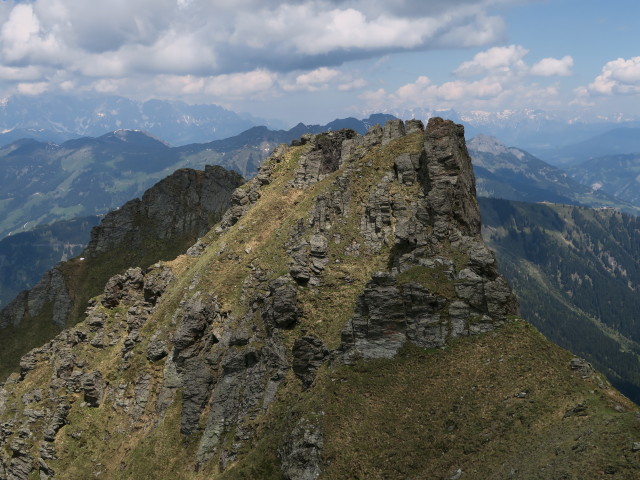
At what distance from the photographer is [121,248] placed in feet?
505

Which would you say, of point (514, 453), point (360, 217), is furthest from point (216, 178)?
point (514, 453)

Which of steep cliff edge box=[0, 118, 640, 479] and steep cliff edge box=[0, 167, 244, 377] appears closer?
steep cliff edge box=[0, 118, 640, 479]

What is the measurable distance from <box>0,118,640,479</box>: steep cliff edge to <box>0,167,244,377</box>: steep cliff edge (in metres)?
48.8

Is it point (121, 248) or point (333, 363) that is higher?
point (333, 363)

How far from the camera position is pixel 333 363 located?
159 feet

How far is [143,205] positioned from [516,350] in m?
146

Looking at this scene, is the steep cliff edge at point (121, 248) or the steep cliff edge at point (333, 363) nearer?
the steep cliff edge at point (333, 363)

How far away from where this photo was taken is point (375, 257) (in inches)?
2611

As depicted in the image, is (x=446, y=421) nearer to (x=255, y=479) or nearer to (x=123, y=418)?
(x=255, y=479)

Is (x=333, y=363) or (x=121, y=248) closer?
(x=333, y=363)

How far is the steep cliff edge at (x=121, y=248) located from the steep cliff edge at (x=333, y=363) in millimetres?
48763

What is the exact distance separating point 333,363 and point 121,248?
12598 cm

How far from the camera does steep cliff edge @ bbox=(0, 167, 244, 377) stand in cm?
13725

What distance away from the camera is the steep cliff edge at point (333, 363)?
3850 centimetres
